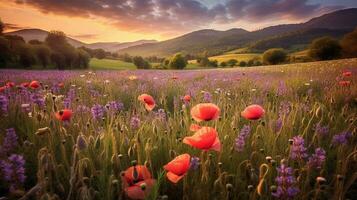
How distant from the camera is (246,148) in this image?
7.40ft

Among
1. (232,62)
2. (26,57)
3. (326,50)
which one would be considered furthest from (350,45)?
(26,57)

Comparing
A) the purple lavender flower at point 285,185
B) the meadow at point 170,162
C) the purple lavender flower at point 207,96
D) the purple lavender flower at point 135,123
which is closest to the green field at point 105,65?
the purple lavender flower at point 207,96

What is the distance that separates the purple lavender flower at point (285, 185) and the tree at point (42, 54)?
43.4m

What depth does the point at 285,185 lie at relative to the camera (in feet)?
4.57

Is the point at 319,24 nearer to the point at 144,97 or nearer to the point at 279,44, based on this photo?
the point at 279,44

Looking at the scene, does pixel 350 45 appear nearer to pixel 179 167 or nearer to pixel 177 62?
pixel 177 62

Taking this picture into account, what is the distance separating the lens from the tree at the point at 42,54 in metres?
39.5

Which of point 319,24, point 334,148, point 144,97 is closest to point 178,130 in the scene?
point 144,97

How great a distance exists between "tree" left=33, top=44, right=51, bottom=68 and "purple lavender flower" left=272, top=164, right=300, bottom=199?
43423 millimetres

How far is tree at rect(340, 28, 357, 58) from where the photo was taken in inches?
2126

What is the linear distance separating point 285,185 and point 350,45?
66.5 meters

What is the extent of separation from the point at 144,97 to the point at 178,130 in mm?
528

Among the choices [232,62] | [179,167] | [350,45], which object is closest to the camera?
[179,167]

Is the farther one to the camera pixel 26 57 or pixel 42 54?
pixel 42 54
